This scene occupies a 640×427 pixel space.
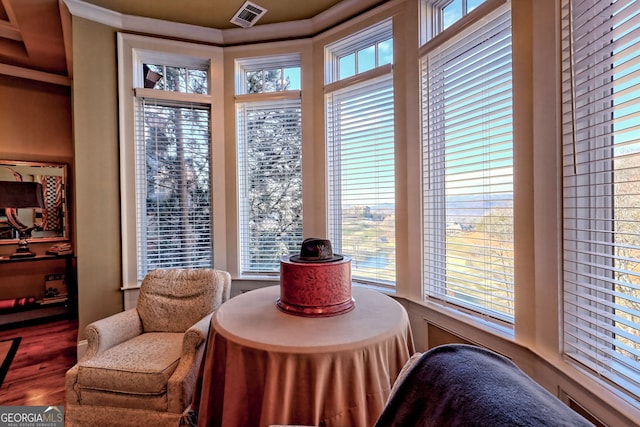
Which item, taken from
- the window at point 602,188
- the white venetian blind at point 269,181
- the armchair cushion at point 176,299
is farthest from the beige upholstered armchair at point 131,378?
the window at point 602,188

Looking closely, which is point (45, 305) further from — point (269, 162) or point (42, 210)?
point (269, 162)

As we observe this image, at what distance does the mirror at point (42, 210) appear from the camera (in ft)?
10.3

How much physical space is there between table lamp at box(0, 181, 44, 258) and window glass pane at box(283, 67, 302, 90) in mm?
3012

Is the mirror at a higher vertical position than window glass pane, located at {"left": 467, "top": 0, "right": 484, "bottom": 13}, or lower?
lower

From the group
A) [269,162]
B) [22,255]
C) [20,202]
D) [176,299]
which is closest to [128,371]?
[176,299]

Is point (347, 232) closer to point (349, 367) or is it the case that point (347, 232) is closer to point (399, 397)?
point (349, 367)

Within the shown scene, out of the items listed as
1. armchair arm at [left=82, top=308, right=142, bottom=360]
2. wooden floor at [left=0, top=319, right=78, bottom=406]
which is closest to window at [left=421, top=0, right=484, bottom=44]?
armchair arm at [left=82, top=308, right=142, bottom=360]

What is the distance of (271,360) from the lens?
3.51 feet

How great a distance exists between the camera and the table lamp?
2.95 metres

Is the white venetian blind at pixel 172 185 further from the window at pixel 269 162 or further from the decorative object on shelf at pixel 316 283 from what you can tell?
the decorative object on shelf at pixel 316 283

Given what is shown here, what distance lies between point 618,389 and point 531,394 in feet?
2.80

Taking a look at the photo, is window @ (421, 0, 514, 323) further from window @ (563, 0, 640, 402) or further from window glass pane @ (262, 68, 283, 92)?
window glass pane @ (262, 68, 283, 92)

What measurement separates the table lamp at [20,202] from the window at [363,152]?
3.28 meters

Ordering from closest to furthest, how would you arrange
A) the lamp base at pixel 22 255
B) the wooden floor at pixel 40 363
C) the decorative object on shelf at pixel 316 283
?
1. the decorative object on shelf at pixel 316 283
2. the wooden floor at pixel 40 363
3. the lamp base at pixel 22 255
